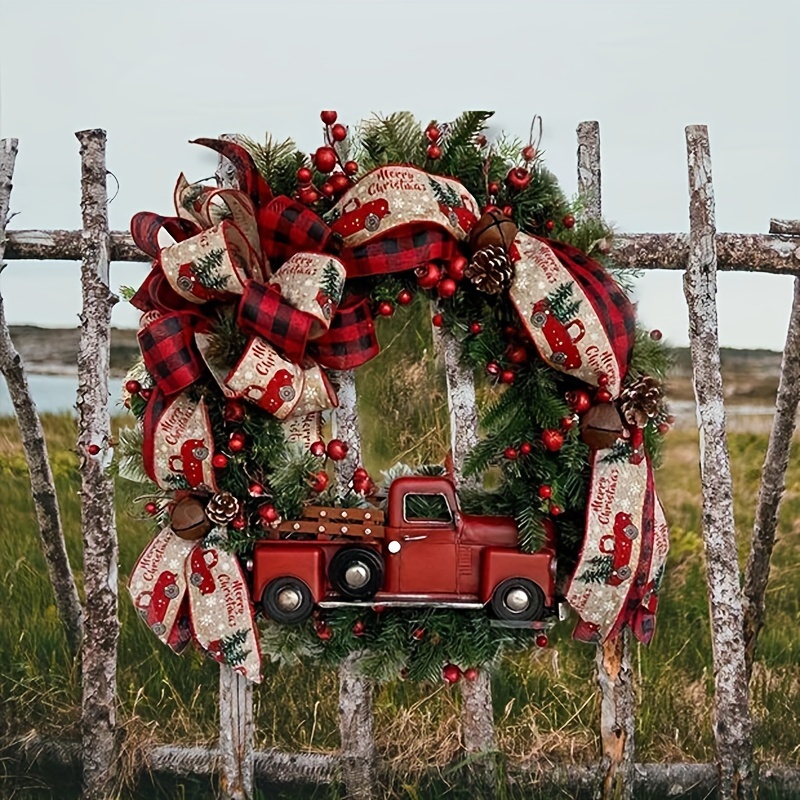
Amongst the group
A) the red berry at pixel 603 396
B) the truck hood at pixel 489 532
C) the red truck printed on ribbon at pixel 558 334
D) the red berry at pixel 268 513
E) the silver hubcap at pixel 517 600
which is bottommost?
the silver hubcap at pixel 517 600

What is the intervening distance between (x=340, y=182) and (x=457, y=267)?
190 mm

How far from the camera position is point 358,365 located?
4.23 feet

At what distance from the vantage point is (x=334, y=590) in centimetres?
128

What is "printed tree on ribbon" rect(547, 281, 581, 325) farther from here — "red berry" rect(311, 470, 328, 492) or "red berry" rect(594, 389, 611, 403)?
"red berry" rect(311, 470, 328, 492)

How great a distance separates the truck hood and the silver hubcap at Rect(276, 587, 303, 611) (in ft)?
0.74

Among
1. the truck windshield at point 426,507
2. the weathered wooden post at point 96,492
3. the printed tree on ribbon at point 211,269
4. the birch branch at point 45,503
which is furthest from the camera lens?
the birch branch at point 45,503

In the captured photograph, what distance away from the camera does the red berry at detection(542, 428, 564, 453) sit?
1.26 m

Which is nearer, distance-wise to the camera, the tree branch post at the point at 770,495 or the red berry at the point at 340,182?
the red berry at the point at 340,182

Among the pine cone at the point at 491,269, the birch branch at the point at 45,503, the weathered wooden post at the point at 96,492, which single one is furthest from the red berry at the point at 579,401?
the birch branch at the point at 45,503

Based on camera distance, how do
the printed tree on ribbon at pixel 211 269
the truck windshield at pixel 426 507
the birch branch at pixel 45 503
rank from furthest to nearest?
the birch branch at pixel 45 503 < the truck windshield at pixel 426 507 < the printed tree on ribbon at pixel 211 269

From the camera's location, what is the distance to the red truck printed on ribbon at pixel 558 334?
125cm

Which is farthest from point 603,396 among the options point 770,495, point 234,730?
point 234,730

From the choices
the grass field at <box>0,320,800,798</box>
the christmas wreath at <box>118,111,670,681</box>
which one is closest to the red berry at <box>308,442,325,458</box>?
the christmas wreath at <box>118,111,670,681</box>

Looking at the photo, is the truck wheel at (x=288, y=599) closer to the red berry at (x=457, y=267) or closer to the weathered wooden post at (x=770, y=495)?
the red berry at (x=457, y=267)
